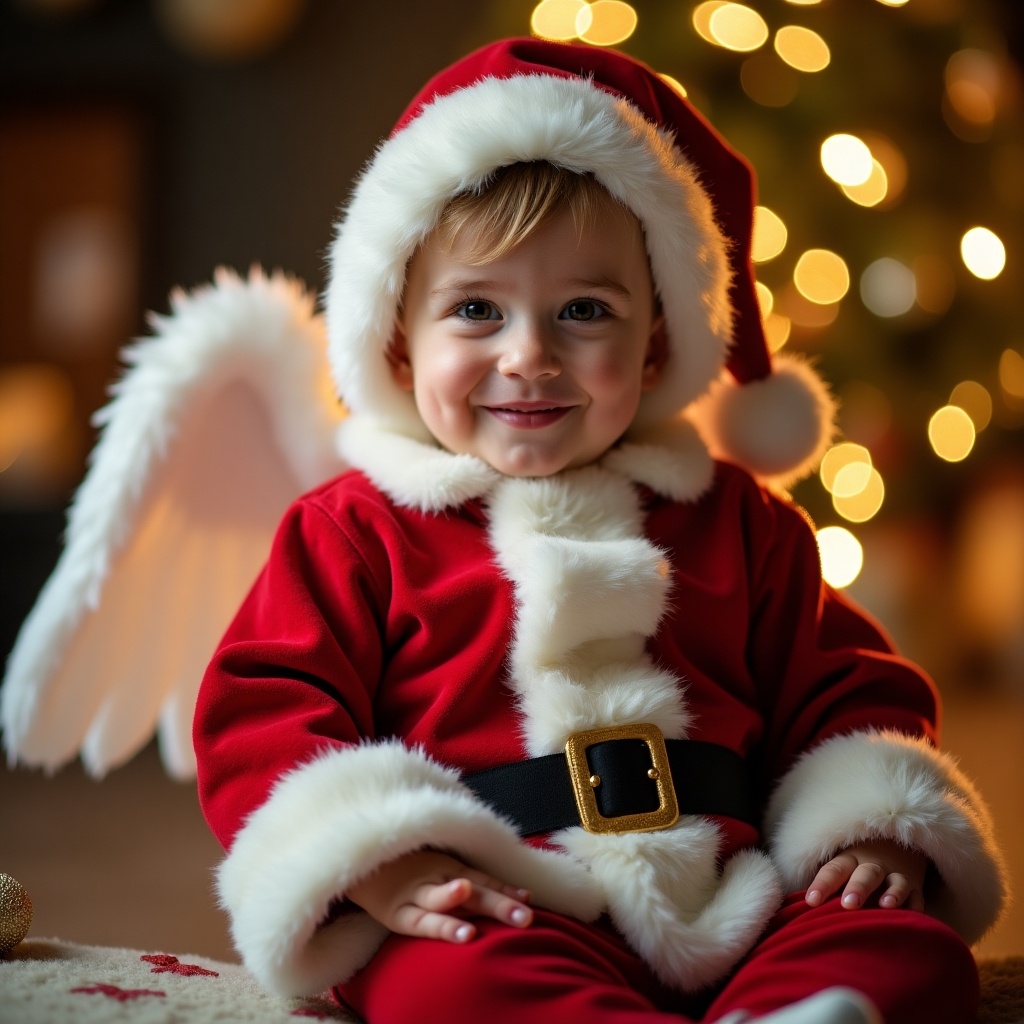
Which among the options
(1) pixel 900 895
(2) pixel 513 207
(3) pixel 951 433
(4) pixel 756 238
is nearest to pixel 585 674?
(1) pixel 900 895

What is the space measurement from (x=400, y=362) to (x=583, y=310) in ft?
0.64

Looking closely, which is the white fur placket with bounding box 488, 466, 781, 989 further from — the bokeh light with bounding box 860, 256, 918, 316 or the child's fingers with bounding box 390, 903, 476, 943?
the bokeh light with bounding box 860, 256, 918, 316

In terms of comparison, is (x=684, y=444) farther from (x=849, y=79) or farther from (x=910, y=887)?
(x=849, y=79)

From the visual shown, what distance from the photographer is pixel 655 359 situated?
1152 mm

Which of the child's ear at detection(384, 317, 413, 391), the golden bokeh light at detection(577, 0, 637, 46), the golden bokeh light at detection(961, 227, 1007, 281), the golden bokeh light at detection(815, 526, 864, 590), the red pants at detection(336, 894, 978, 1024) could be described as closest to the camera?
→ the red pants at detection(336, 894, 978, 1024)

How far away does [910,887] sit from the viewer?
0.92 m

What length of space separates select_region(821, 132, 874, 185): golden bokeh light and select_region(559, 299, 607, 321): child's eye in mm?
1303

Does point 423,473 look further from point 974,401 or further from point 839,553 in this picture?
point 974,401

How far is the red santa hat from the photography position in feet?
3.34

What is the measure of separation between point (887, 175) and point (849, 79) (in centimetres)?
19

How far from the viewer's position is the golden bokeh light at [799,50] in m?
Answer: 2.16

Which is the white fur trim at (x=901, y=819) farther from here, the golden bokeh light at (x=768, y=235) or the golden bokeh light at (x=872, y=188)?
the golden bokeh light at (x=872, y=188)

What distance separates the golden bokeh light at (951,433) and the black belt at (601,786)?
1.60m

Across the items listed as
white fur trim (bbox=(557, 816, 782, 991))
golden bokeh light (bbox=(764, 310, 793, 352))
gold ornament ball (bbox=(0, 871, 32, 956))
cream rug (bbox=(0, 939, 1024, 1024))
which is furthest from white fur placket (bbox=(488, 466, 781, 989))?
golden bokeh light (bbox=(764, 310, 793, 352))
